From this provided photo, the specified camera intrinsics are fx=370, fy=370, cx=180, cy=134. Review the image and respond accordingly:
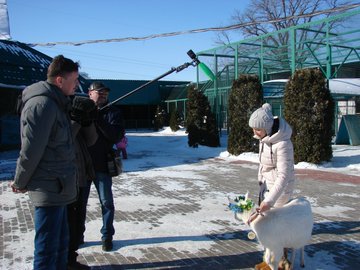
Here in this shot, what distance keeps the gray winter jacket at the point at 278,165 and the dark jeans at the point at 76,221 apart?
6.47 feet

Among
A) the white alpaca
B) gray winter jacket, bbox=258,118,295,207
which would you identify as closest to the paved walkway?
the white alpaca

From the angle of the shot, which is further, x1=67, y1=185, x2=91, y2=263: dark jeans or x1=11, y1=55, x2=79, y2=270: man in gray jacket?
x1=67, y1=185, x2=91, y2=263: dark jeans

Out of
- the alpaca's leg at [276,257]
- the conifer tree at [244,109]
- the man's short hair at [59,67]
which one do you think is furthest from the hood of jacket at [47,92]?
the conifer tree at [244,109]

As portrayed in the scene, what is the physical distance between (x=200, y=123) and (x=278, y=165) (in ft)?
45.1

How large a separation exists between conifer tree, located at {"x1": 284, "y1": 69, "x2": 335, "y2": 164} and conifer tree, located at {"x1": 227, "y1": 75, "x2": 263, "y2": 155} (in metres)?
2.34

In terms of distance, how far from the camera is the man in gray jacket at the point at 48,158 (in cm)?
269

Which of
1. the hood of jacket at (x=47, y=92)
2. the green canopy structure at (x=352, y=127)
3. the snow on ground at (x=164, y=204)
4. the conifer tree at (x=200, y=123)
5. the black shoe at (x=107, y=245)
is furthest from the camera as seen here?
the conifer tree at (x=200, y=123)

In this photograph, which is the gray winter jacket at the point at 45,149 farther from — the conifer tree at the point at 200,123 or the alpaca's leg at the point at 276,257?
the conifer tree at the point at 200,123

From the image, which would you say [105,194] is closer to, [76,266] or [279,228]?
[76,266]

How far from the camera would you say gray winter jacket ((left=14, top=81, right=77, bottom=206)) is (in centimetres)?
268

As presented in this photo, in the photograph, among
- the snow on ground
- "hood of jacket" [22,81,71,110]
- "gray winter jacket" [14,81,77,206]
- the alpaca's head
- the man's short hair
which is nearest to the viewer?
"gray winter jacket" [14,81,77,206]

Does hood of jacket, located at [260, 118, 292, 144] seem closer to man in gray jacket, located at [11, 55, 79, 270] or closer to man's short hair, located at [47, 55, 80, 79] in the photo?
man in gray jacket, located at [11, 55, 79, 270]

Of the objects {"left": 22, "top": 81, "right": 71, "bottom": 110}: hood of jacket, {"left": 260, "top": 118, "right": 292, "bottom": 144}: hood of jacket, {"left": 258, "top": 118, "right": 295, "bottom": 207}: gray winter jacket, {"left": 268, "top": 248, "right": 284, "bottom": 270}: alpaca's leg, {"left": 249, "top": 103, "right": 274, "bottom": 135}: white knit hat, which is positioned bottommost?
{"left": 268, "top": 248, "right": 284, "bottom": 270}: alpaca's leg

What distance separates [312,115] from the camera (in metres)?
11.3
